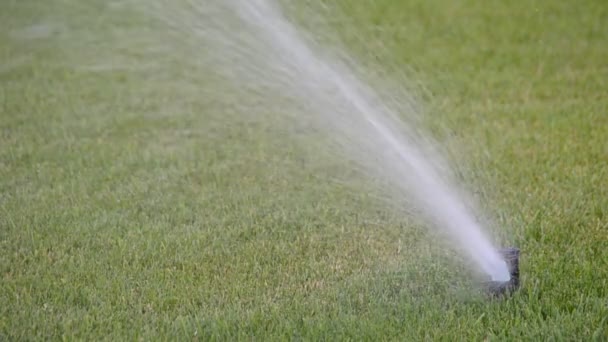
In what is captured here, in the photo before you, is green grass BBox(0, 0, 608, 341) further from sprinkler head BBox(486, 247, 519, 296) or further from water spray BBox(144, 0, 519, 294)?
water spray BBox(144, 0, 519, 294)

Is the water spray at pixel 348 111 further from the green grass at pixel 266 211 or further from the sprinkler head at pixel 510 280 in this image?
the green grass at pixel 266 211

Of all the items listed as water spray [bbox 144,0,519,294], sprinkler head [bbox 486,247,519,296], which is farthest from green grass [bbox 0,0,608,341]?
Result: water spray [bbox 144,0,519,294]

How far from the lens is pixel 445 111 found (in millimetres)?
6617

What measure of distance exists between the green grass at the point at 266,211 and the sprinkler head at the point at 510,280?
0.04 metres

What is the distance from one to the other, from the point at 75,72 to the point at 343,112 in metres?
3.03

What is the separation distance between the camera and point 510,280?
3701 millimetres

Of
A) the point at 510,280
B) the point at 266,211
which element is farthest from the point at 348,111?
the point at 510,280

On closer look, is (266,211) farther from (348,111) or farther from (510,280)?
(510,280)

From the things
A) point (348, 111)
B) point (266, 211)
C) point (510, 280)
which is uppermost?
point (510, 280)

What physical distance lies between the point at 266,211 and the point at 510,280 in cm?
156

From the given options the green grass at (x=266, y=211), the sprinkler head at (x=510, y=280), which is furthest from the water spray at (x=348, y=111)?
the green grass at (x=266, y=211)

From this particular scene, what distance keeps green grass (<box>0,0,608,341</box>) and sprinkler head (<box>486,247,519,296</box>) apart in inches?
1.8

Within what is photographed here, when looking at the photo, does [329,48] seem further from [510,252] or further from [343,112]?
[510,252]

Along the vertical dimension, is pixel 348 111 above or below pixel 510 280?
below
